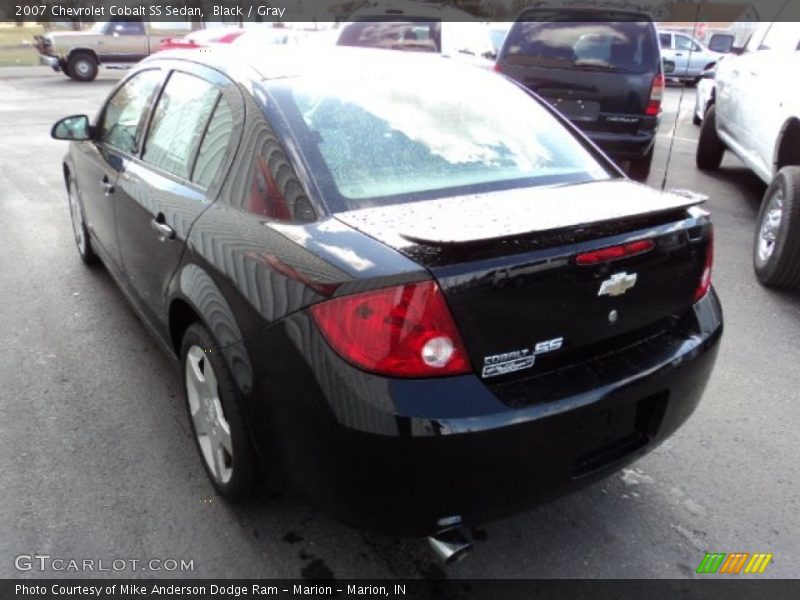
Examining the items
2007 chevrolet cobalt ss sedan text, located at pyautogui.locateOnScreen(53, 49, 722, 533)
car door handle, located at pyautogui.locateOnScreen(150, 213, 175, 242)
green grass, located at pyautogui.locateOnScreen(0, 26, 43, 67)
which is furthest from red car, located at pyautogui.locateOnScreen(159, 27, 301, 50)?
2007 chevrolet cobalt ss sedan text, located at pyautogui.locateOnScreen(53, 49, 722, 533)

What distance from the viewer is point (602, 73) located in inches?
253

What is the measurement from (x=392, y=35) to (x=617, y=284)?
392 inches

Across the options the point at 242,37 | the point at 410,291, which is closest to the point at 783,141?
the point at 410,291

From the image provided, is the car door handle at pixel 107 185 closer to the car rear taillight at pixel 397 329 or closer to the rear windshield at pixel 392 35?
the car rear taillight at pixel 397 329

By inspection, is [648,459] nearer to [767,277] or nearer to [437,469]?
[437,469]

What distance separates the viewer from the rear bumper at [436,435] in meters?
1.80

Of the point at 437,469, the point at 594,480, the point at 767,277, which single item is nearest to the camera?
the point at 437,469

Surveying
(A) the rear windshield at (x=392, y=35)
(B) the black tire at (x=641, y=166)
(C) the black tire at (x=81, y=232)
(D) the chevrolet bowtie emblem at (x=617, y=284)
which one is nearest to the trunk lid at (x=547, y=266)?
(D) the chevrolet bowtie emblem at (x=617, y=284)

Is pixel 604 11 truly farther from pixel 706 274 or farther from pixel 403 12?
pixel 403 12

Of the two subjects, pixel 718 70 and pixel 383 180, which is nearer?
pixel 383 180

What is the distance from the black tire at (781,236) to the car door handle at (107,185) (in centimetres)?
405

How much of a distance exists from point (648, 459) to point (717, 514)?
0.36m

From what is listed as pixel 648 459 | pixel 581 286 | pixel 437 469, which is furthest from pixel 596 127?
pixel 437 469

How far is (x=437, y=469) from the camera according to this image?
5.99 feet
